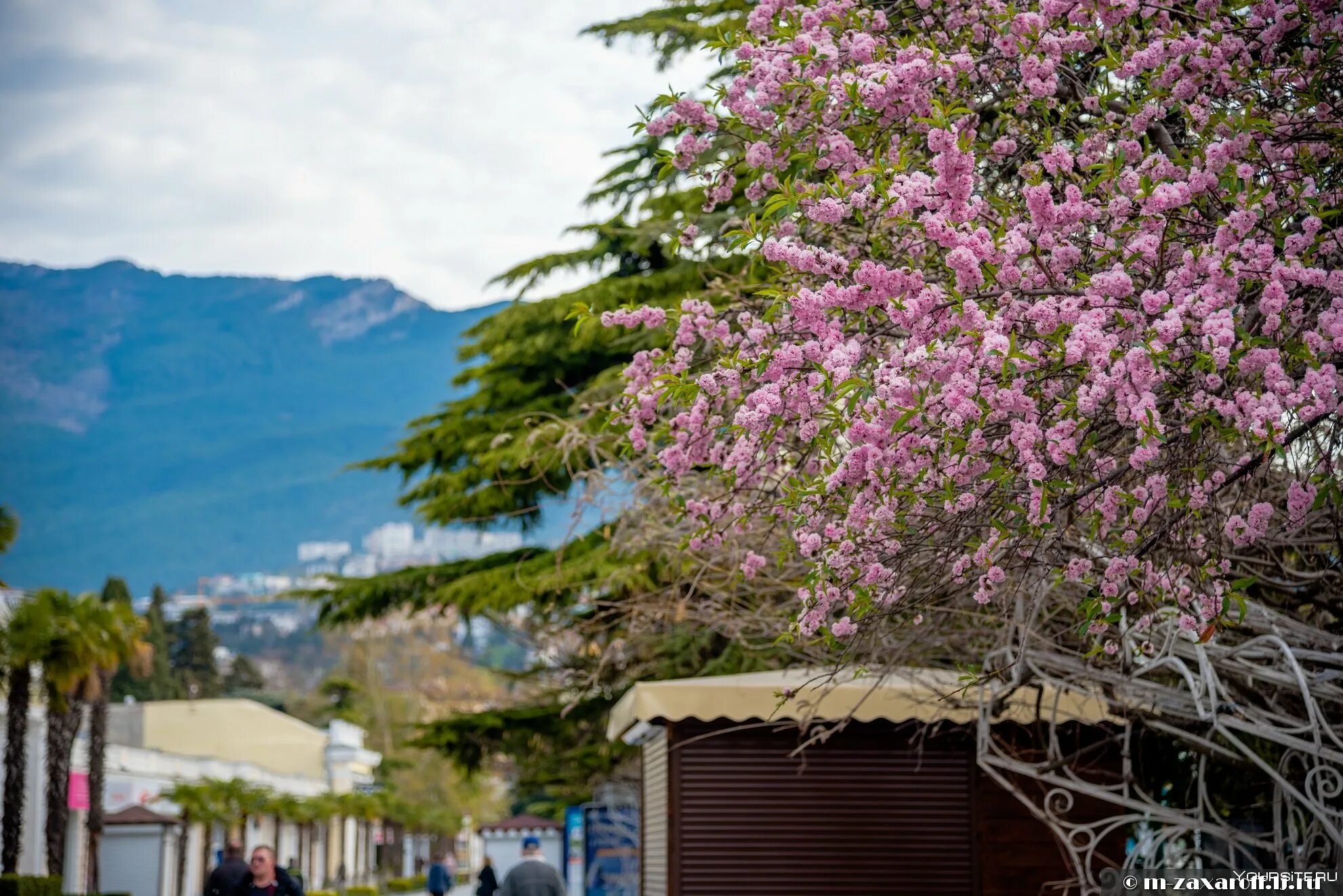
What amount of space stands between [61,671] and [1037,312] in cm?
2668

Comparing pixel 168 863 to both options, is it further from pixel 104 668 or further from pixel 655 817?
pixel 655 817

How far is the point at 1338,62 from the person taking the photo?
5.30 meters

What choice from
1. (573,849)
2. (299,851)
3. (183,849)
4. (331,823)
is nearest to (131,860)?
(183,849)

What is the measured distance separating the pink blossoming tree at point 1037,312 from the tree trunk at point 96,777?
1107 inches

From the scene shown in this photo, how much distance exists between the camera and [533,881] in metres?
10.5

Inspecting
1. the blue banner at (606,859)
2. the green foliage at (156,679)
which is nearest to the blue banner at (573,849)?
the blue banner at (606,859)

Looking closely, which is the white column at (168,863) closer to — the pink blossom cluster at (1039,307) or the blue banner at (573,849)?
the blue banner at (573,849)

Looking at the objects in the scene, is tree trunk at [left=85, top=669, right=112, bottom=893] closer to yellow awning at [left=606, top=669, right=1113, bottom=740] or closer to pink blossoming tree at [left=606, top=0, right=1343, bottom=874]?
yellow awning at [left=606, top=669, right=1113, bottom=740]

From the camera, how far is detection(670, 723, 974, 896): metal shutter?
10562 mm

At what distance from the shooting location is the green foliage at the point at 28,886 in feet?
81.6

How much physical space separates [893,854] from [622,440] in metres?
4.04

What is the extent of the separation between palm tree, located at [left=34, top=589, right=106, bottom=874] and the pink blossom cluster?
2416cm

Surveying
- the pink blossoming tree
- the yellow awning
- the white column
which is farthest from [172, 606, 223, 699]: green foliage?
the pink blossoming tree

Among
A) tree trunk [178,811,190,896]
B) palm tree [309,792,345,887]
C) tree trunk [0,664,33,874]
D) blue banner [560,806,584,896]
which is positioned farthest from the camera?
palm tree [309,792,345,887]
